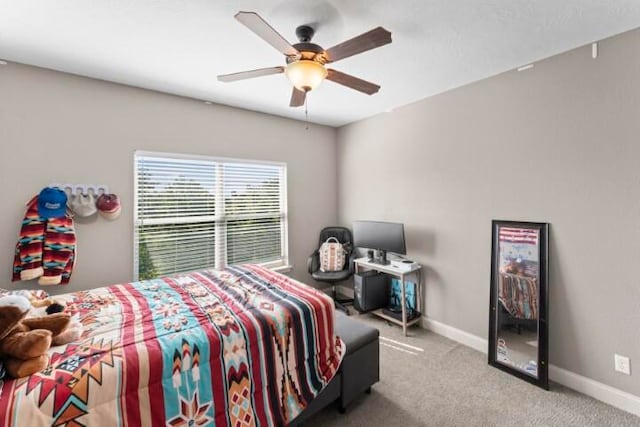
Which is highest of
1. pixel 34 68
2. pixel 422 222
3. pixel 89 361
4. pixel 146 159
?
pixel 34 68

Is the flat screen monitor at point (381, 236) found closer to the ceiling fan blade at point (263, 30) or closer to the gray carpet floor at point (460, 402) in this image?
the gray carpet floor at point (460, 402)

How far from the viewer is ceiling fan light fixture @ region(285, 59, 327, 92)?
162 centimetres

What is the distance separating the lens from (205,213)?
3.14 meters

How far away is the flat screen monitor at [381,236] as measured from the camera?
3090 mm

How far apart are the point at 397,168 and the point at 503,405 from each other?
240 centimetres

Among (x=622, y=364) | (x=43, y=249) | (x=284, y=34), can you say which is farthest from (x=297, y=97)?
(x=622, y=364)

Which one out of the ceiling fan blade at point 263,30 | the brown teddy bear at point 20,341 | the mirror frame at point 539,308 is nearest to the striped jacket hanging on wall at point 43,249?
the brown teddy bear at point 20,341

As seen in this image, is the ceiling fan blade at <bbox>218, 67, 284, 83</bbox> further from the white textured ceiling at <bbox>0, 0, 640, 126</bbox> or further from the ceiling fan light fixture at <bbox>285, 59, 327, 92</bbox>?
the white textured ceiling at <bbox>0, 0, 640, 126</bbox>

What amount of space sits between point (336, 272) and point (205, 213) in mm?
1745

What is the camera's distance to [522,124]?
7.64ft

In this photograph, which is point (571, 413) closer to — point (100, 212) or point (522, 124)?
point (522, 124)

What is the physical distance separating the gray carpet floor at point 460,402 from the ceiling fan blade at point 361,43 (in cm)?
229

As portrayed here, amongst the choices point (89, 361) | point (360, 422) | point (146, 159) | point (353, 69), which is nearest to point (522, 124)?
point (353, 69)

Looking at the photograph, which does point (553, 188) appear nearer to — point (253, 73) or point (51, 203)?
point (253, 73)
